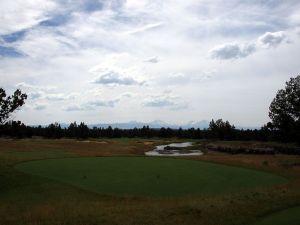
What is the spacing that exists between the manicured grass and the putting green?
7.84 m

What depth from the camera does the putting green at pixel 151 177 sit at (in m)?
26.7

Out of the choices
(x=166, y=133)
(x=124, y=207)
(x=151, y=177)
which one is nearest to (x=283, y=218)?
(x=124, y=207)

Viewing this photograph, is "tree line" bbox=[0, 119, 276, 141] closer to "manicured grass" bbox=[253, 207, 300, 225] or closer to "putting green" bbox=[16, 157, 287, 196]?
"putting green" bbox=[16, 157, 287, 196]

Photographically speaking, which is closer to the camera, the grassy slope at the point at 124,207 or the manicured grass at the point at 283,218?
the manicured grass at the point at 283,218

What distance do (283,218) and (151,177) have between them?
15.2m

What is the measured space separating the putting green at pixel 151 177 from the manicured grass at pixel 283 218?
7.84m

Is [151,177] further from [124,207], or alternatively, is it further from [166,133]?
[166,133]

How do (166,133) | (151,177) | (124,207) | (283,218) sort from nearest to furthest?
1. (283,218)
2. (124,207)
3. (151,177)
4. (166,133)

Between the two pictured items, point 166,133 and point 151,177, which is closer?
point 151,177

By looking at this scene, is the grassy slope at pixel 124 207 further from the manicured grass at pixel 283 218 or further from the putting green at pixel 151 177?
the putting green at pixel 151 177

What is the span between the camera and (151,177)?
3095 centimetres

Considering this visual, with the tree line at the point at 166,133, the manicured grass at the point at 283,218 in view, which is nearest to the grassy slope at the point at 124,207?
the manicured grass at the point at 283,218

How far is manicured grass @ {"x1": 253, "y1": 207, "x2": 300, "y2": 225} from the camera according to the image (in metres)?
15.9

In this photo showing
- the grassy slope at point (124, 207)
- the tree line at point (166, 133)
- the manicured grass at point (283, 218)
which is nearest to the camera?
the manicured grass at point (283, 218)
